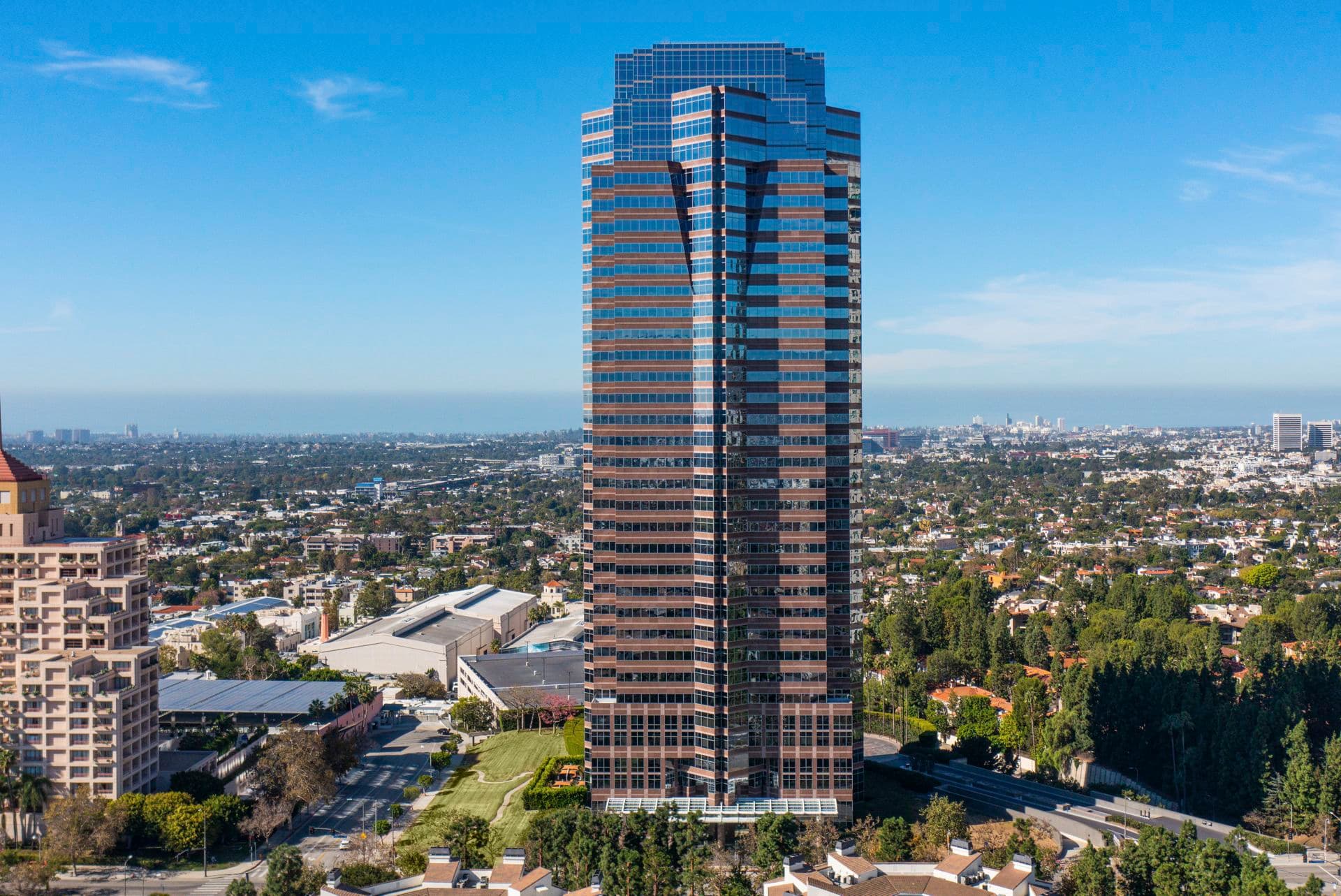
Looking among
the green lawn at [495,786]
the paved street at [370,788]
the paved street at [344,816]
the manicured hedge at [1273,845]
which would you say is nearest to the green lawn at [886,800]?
the manicured hedge at [1273,845]

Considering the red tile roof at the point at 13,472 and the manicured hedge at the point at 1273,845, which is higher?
the red tile roof at the point at 13,472

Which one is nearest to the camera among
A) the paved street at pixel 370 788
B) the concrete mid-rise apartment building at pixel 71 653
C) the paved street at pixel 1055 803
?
the concrete mid-rise apartment building at pixel 71 653

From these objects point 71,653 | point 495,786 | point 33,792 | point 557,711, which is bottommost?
point 495,786

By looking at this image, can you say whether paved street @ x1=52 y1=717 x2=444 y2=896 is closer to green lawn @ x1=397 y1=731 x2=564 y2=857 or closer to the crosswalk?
the crosswalk

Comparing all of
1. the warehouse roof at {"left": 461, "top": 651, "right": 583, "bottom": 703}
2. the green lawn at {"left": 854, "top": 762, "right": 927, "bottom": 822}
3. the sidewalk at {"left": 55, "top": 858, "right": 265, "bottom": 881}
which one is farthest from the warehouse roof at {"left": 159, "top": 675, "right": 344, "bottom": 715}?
the green lawn at {"left": 854, "top": 762, "right": 927, "bottom": 822}

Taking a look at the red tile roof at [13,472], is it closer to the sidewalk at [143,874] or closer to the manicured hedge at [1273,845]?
the sidewalk at [143,874]

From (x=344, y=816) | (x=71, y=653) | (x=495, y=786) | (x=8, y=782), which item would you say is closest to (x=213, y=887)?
(x=344, y=816)

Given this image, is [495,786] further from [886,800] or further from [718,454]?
[718,454]
